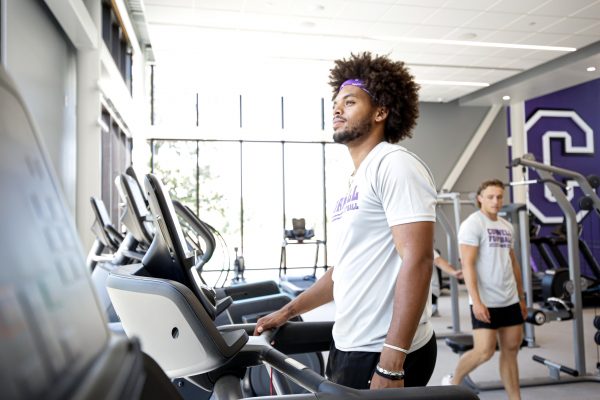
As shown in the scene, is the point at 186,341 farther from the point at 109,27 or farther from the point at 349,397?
the point at 109,27

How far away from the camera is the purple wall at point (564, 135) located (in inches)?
390

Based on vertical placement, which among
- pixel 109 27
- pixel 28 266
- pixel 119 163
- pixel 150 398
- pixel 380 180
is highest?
pixel 109 27

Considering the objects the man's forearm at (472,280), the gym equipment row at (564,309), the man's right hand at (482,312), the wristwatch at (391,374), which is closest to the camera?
the wristwatch at (391,374)

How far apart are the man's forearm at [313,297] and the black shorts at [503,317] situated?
1883 millimetres

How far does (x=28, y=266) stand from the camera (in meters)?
0.32

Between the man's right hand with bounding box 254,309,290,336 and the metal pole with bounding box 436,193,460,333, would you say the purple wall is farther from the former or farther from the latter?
the man's right hand with bounding box 254,309,290,336

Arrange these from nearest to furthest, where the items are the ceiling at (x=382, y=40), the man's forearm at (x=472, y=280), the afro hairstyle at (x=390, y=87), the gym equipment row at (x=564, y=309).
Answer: the afro hairstyle at (x=390, y=87), the man's forearm at (x=472, y=280), the gym equipment row at (x=564, y=309), the ceiling at (x=382, y=40)

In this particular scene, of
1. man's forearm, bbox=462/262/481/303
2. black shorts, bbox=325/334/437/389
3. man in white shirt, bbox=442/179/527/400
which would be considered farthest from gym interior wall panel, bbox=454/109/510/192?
black shorts, bbox=325/334/437/389

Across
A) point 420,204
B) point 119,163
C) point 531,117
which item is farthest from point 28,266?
point 531,117

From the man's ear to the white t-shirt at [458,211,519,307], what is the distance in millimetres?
2055

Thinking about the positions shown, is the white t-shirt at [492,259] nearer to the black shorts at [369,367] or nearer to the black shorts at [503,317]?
the black shorts at [503,317]

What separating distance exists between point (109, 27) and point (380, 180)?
20.3 ft

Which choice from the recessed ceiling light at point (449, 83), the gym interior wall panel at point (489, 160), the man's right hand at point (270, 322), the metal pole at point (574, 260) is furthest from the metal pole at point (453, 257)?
the gym interior wall panel at point (489, 160)

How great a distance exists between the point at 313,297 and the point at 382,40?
6.21 meters
